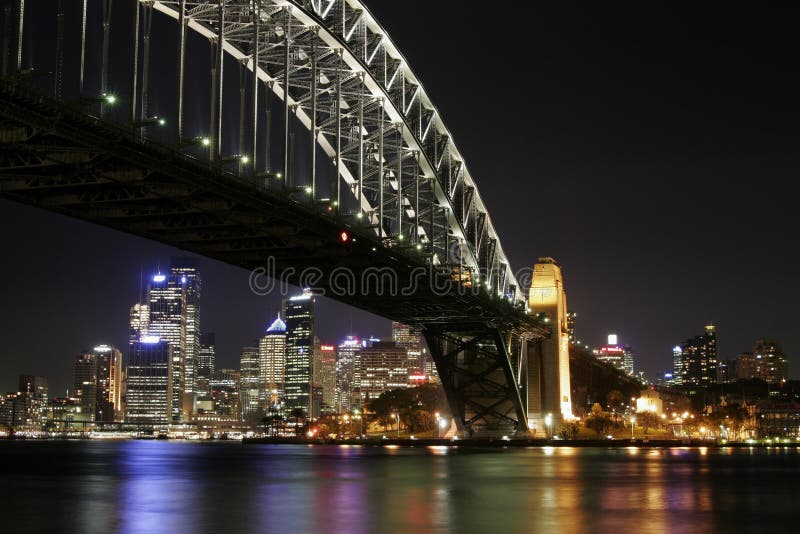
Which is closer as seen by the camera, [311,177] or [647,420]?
[311,177]

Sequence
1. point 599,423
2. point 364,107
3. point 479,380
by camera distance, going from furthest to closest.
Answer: point 599,423
point 479,380
point 364,107

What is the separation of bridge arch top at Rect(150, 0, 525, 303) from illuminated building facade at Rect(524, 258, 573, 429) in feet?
40.4

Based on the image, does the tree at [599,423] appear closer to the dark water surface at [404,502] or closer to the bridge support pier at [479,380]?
the bridge support pier at [479,380]

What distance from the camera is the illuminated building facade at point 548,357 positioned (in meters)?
93.0

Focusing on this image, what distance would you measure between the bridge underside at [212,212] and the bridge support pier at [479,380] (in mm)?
3860

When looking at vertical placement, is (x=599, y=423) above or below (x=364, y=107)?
below

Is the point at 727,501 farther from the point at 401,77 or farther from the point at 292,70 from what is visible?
the point at 401,77

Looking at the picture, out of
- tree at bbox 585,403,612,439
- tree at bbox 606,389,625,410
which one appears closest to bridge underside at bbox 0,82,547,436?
tree at bbox 585,403,612,439

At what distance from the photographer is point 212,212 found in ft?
134

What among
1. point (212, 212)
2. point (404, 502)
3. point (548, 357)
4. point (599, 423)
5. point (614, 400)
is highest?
point (212, 212)

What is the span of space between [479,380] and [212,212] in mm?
47020

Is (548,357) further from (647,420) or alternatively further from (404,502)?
(404,502)

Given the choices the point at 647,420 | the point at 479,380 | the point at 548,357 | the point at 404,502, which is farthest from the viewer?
the point at 647,420

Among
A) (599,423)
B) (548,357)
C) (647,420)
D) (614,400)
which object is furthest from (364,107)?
(614,400)
